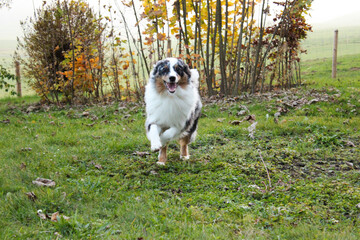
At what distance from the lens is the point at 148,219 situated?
348 cm

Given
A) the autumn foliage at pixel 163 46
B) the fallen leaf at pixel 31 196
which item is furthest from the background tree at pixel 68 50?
the fallen leaf at pixel 31 196

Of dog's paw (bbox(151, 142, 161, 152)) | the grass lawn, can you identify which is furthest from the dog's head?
the grass lawn

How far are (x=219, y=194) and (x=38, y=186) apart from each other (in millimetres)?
2184

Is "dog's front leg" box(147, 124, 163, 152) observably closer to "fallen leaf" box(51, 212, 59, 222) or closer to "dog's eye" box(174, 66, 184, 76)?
"dog's eye" box(174, 66, 184, 76)

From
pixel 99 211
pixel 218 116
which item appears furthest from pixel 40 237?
pixel 218 116

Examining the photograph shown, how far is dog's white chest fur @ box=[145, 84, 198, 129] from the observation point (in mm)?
5367

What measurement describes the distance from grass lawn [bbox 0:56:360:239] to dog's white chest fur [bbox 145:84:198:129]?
0.66 metres

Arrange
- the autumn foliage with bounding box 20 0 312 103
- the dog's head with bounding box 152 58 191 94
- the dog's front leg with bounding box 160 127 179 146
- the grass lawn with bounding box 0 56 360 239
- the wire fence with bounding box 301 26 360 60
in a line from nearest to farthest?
the grass lawn with bounding box 0 56 360 239 → the dog's head with bounding box 152 58 191 94 → the dog's front leg with bounding box 160 127 179 146 → the autumn foliage with bounding box 20 0 312 103 → the wire fence with bounding box 301 26 360 60

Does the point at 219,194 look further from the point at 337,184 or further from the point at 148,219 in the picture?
the point at 337,184

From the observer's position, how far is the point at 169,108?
535 cm

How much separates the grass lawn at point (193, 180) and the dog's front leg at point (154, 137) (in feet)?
1.22

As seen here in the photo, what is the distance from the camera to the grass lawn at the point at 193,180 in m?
3.26

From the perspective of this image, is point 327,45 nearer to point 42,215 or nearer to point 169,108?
point 169,108

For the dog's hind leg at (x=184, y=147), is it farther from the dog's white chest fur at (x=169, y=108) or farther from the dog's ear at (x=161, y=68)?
the dog's ear at (x=161, y=68)
